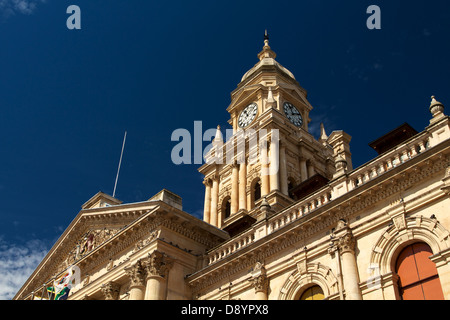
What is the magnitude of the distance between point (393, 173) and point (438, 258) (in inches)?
138

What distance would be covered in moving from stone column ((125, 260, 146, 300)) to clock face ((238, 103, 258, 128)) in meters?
24.6

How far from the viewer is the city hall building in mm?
17609

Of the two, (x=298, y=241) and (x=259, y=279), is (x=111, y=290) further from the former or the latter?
(x=298, y=241)

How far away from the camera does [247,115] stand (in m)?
48.8

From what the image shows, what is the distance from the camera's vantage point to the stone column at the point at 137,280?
24.8 metres

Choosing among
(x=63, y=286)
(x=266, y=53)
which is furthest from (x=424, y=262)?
(x=266, y=53)

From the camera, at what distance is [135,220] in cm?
2745

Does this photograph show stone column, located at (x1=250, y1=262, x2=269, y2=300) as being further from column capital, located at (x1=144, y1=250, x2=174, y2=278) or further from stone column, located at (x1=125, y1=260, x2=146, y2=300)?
stone column, located at (x1=125, y1=260, x2=146, y2=300)

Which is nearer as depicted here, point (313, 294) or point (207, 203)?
point (313, 294)

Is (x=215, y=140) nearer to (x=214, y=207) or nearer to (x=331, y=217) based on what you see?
(x=214, y=207)

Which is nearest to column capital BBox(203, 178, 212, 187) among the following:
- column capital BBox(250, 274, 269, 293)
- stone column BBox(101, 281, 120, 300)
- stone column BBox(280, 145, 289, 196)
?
stone column BBox(280, 145, 289, 196)

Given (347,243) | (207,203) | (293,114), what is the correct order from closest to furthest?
(347,243)
(207,203)
(293,114)

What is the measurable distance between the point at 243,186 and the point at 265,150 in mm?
3645

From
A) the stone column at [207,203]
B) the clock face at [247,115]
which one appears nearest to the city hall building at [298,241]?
the stone column at [207,203]
